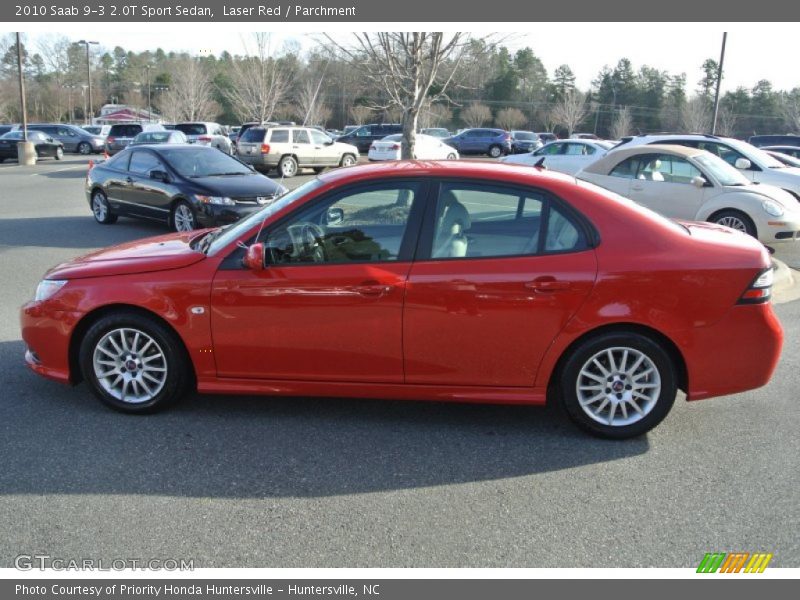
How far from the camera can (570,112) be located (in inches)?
2343

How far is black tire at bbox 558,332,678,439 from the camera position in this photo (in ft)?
14.1

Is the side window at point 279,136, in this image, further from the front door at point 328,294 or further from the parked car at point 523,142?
the front door at point 328,294

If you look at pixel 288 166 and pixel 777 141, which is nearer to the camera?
pixel 288 166

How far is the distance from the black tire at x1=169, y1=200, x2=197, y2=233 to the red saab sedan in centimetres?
700

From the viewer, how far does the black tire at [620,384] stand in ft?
14.1

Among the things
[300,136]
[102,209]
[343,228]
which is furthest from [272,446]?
[300,136]

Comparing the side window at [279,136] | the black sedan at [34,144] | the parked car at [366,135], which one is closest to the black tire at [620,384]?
the side window at [279,136]

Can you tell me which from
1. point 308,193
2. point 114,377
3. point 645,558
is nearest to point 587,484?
point 645,558

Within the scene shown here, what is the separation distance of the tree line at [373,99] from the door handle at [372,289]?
38641 mm

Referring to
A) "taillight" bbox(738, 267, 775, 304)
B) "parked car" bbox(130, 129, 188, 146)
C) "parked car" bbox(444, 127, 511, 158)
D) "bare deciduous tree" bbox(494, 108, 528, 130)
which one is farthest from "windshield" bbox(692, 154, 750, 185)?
"bare deciduous tree" bbox(494, 108, 528, 130)

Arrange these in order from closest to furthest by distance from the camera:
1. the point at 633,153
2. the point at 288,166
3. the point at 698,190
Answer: the point at 698,190
the point at 633,153
the point at 288,166

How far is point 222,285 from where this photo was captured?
450 cm

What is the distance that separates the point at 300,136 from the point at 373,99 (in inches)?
780

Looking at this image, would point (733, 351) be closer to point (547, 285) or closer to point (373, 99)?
point (547, 285)
